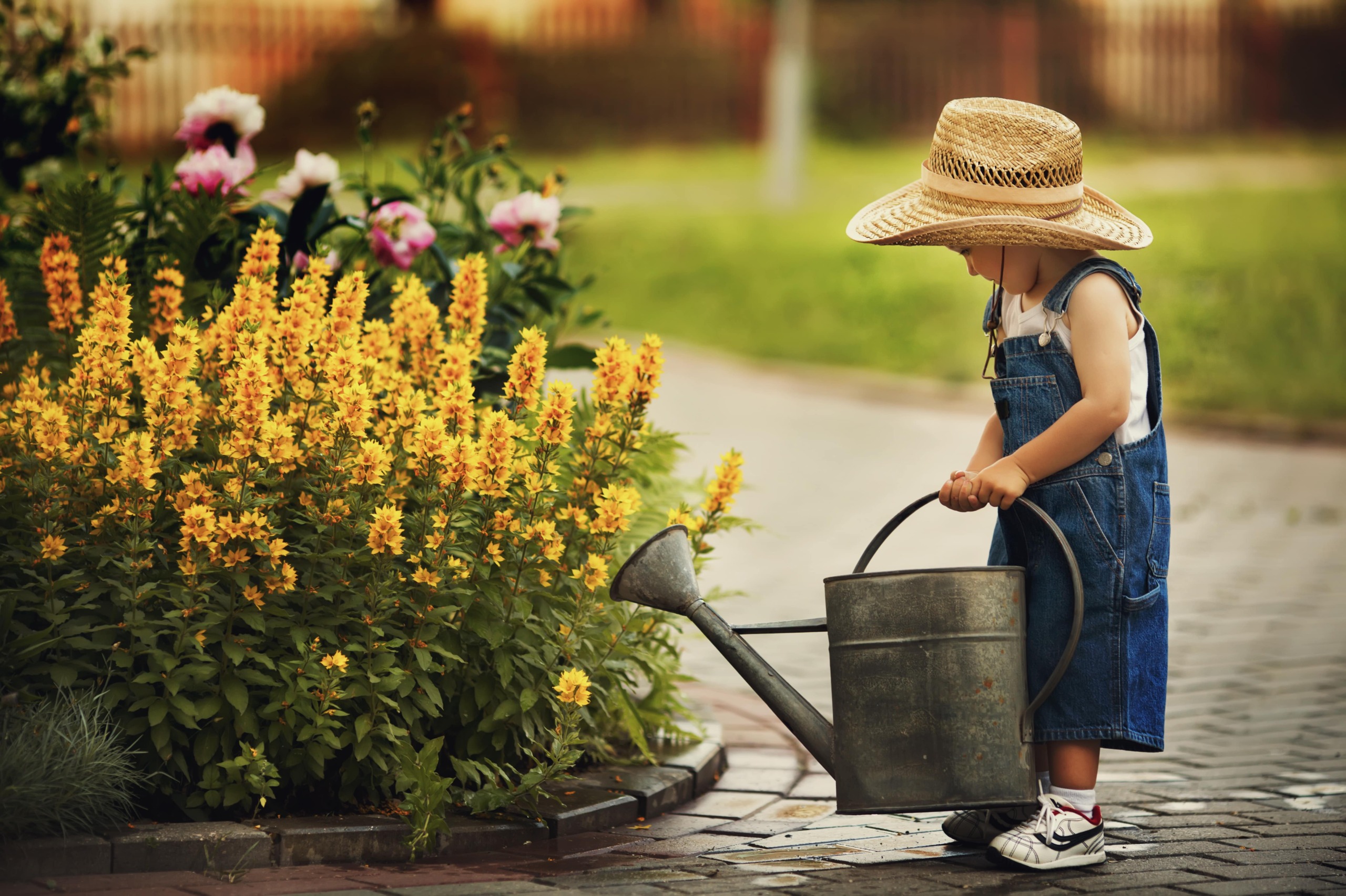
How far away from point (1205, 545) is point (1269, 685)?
2.48 meters

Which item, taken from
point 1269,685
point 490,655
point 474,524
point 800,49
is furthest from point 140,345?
point 800,49

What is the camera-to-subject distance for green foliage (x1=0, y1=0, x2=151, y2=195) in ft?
17.3

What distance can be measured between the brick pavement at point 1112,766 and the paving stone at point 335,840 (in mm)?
57

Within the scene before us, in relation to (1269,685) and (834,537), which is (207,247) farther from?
(834,537)

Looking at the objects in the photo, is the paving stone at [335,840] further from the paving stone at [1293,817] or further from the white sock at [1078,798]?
the paving stone at [1293,817]

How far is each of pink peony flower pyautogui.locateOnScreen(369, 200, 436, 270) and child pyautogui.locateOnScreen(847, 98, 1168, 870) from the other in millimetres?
1419

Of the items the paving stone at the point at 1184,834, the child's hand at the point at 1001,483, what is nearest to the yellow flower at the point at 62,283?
the child's hand at the point at 1001,483

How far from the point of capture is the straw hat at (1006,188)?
3025 millimetres

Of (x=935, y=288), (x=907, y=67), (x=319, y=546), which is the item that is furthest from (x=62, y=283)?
(x=907, y=67)

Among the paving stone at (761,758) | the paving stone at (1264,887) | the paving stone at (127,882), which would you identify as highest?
the paving stone at (127,882)

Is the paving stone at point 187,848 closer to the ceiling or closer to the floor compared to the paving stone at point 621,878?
closer to the ceiling

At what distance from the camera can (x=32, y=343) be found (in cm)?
407

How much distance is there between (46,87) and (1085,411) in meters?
4.15

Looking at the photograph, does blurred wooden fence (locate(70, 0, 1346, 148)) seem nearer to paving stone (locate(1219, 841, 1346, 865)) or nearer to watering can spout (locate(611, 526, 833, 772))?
watering can spout (locate(611, 526, 833, 772))
